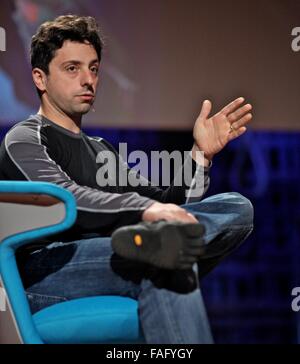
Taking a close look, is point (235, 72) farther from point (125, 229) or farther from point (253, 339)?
point (125, 229)

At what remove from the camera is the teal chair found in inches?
49.6

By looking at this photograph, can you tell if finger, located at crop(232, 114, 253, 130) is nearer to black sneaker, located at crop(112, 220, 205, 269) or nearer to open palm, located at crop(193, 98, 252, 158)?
open palm, located at crop(193, 98, 252, 158)

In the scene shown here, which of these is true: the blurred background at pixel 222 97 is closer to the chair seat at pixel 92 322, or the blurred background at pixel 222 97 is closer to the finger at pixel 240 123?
the finger at pixel 240 123

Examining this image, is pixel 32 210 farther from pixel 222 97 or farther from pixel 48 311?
pixel 222 97

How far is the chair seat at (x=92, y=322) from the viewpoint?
49.8 inches

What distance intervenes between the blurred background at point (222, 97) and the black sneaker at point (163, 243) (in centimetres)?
161

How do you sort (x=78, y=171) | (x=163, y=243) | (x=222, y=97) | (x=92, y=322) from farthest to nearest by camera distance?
(x=222, y=97)
(x=78, y=171)
(x=92, y=322)
(x=163, y=243)

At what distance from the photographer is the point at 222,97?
110 inches

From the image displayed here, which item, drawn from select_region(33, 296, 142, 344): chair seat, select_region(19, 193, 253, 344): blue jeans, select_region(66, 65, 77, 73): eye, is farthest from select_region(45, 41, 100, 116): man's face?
select_region(33, 296, 142, 344): chair seat

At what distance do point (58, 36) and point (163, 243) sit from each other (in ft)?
2.39

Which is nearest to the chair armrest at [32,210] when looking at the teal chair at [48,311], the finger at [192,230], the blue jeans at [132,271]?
the teal chair at [48,311]

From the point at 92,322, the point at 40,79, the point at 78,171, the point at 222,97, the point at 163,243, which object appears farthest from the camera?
the point at 222,97

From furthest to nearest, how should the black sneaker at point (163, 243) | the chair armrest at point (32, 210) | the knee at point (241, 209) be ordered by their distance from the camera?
the knee at point (241, 209) < the chair armrest at point (32, 210) < the black sneaker at point (163, 243)

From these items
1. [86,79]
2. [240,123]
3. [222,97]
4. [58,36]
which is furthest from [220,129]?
[222,97]
